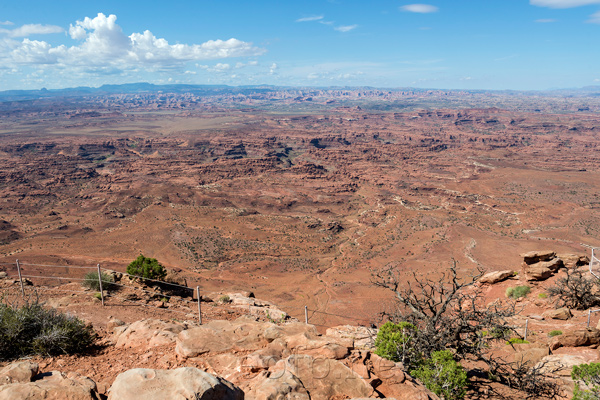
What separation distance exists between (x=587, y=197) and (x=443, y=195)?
25.8 metres

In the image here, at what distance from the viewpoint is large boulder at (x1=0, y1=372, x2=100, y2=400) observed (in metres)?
4.82

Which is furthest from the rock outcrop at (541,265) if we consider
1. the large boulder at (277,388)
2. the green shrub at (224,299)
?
the large boulder at (277,388)

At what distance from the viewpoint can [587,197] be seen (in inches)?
2470

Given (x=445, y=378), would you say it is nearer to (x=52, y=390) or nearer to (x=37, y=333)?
(x=52, y=390)

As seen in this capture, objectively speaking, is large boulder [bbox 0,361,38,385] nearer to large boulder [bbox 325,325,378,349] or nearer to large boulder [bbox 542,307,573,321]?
large boulder [bbox 325,325,378,349]

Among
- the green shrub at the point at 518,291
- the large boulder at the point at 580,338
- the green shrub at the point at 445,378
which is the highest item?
the green shrub at the point at 445,378

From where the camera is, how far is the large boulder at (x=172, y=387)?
4.68 metres

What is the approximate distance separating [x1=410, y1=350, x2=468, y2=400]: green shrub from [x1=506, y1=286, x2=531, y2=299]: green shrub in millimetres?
14692

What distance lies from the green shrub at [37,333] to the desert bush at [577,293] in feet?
66.2

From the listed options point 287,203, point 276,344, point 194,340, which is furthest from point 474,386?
point 287,203

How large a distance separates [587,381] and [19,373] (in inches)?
492

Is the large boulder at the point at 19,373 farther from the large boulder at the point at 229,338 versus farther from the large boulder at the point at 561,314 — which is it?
the large boulder at the point at 561,314

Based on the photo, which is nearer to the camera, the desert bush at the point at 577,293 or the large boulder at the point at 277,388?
the large boulder at the point at 277,388

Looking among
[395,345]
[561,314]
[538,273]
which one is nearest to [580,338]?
[561,314]
